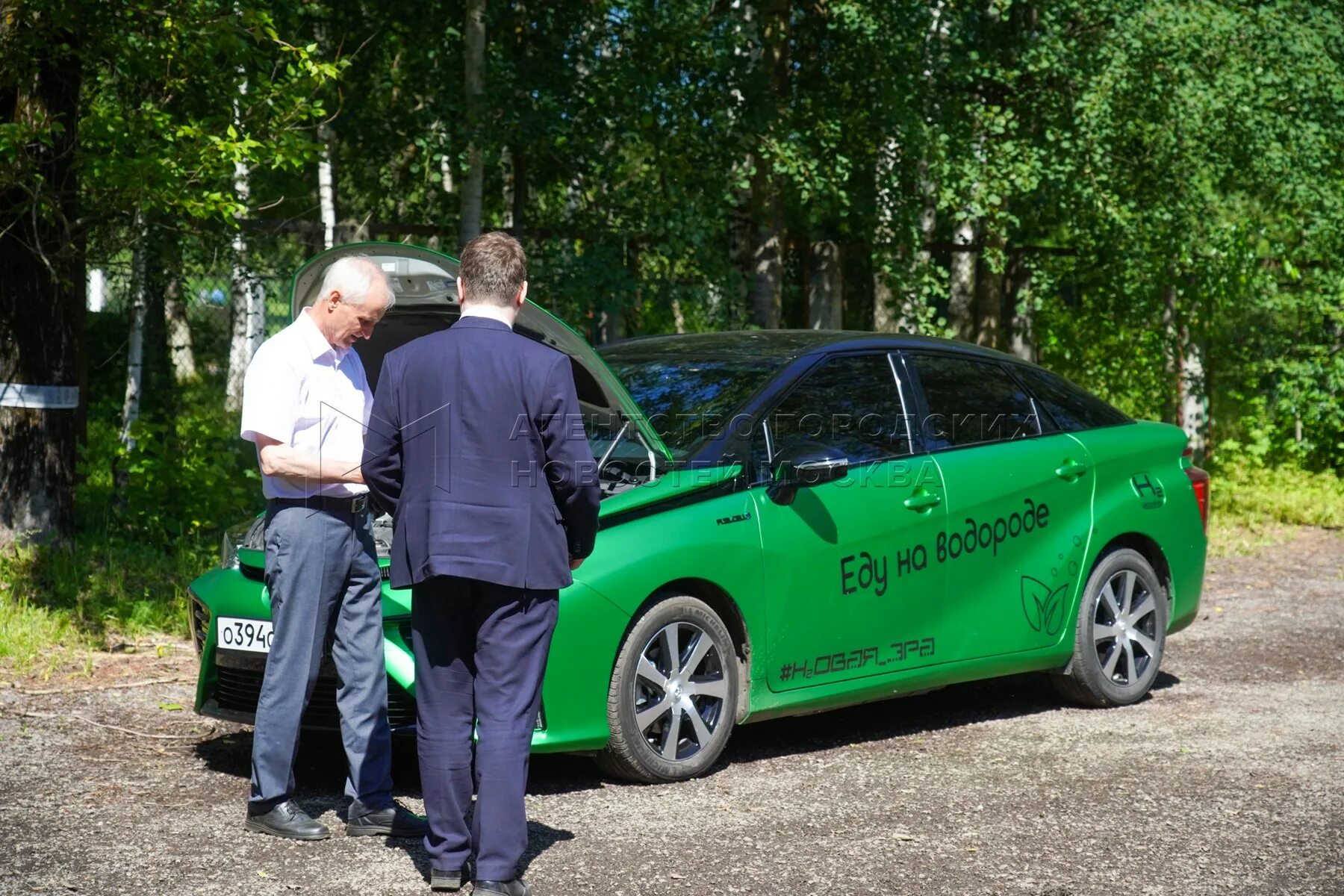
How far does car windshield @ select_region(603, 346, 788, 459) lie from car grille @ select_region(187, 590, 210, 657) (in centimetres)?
174

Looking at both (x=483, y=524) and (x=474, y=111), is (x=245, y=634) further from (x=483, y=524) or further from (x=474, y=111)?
(x=474, y=111)

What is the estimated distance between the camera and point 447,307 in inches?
201

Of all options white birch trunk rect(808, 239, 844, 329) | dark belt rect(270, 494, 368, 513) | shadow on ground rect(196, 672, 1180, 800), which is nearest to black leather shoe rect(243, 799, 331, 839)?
shadow on ground rect(196, 672, 1180, 800)

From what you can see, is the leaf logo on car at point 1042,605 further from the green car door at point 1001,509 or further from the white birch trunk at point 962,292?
the white birch trunk at point 962,292

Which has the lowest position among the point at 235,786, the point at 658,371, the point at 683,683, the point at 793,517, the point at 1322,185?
the point at 235,786

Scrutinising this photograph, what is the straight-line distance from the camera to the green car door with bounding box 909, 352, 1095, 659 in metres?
5.91

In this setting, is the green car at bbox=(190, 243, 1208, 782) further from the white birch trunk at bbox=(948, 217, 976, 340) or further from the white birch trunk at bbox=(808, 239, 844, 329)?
the white birch trunk at bbox=(948, 217, 976, 340)

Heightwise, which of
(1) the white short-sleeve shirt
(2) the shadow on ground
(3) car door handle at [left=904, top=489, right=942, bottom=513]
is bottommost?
(2) the shadow on ground

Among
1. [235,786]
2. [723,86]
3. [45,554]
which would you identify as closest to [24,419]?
[45,554]

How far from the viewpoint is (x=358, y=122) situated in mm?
12211

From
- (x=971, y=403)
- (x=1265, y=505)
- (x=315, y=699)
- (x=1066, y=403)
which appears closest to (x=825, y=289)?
(x=1265, y=505)

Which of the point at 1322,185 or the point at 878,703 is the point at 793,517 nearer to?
the point at 878,703

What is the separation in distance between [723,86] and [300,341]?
27.0 ft

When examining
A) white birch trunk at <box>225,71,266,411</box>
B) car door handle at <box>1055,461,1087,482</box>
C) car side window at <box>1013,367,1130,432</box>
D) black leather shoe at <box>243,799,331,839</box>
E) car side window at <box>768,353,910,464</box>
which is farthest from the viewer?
white birch trunk at <box>225,71,266,411</box>
